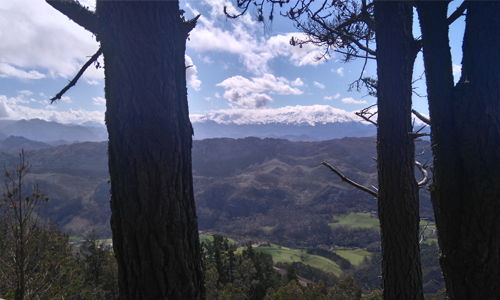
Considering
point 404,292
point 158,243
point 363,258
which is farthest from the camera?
point 363,258

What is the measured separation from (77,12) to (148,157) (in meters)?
1.19

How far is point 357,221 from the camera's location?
449ft

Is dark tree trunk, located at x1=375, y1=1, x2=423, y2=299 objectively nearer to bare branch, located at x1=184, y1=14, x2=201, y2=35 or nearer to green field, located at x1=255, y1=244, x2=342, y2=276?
bare branch, located at x1=184, y1=14, x2=201, y2=35

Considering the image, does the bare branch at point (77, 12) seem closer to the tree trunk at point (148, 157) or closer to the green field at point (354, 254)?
the tree trunk at point (148, 157)

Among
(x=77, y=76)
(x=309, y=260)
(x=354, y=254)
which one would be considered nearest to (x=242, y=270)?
(x=77, y=76)

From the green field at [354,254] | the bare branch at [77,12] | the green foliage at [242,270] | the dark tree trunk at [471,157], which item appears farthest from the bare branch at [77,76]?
the green field at [354,254]

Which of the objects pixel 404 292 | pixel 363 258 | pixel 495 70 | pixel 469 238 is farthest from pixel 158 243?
pixel 363 258

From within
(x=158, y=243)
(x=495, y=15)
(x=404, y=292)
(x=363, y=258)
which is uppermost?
(x=495, y=15)

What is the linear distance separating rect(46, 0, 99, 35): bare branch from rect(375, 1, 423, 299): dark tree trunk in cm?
273

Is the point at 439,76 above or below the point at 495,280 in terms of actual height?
above

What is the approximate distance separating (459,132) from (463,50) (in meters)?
0.46

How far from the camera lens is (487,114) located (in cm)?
177

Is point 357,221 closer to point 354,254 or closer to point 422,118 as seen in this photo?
point 354,254

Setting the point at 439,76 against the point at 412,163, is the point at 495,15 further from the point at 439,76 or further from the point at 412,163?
the point at 412,163
